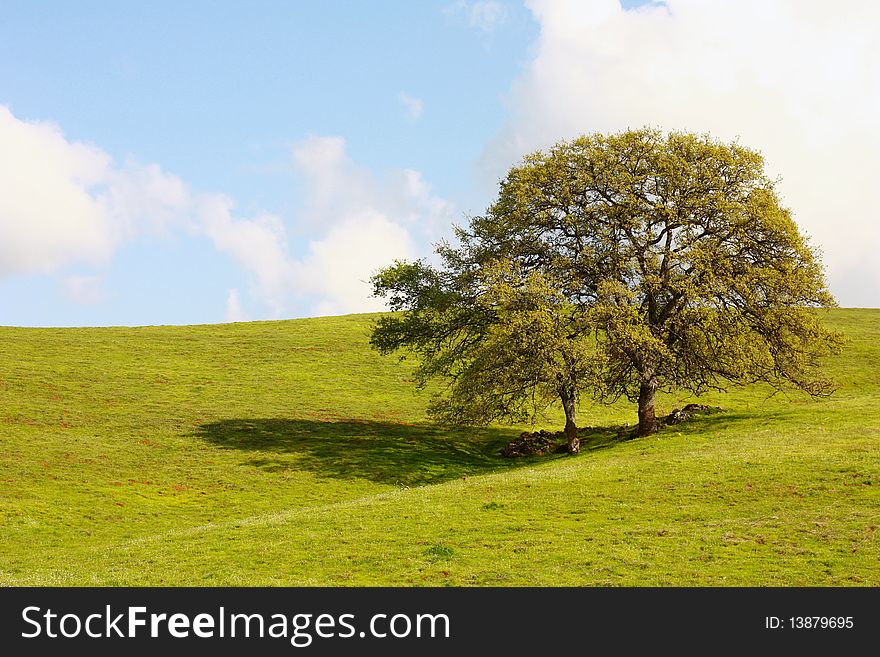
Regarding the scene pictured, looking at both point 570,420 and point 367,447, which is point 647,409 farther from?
point 367,447

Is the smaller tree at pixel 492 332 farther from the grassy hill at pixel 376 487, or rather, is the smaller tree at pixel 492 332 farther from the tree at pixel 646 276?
the grassy hill at pixel 376 487

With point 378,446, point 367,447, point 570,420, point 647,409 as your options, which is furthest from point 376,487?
point 647,409

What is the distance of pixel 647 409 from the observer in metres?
51.1

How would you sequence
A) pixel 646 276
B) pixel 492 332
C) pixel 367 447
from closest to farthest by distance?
pixel 492 332 → pixel 646 276 → pixel 367 447

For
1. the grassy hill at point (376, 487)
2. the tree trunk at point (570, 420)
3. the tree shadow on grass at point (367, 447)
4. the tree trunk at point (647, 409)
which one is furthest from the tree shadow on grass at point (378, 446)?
the tree trunk at point (647, 409)

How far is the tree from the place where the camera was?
157 feet

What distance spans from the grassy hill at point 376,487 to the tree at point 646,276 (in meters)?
4.20

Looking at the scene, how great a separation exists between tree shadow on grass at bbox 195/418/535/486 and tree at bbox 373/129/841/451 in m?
3.40

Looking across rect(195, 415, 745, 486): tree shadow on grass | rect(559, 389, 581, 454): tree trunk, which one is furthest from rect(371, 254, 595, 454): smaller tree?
rect(195, 415, 745, 486): tree shadow on grass

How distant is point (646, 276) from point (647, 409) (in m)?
8.66

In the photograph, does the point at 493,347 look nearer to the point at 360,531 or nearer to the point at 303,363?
the point at 360,531

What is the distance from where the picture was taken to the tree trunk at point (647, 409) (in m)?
50.6

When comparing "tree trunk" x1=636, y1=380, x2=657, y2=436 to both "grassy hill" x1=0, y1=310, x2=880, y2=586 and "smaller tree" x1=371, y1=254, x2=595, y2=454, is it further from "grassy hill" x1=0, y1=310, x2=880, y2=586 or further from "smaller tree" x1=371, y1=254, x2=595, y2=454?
"smaller tree" x1=371, y1=254, x2=595, y2=454
